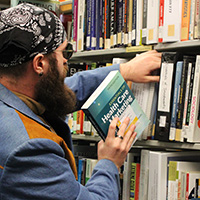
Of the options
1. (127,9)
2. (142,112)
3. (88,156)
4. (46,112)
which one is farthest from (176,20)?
(88,156)

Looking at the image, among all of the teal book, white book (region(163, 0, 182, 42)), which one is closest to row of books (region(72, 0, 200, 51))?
white book (region(163, 0, 182, 42))

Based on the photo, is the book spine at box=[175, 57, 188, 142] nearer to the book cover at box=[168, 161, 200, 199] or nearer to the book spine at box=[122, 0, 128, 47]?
the book cover at box=[168, 161, 200, 199]

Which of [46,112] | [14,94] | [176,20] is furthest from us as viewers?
[176,20]

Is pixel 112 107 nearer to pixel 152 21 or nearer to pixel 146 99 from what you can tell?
pixel 146 99

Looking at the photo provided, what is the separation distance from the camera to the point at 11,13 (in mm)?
1238

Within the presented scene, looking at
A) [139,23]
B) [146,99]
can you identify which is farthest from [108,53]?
[146,99]

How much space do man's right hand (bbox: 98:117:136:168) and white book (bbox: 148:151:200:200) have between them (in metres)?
0.21

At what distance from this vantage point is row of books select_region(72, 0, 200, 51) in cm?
154

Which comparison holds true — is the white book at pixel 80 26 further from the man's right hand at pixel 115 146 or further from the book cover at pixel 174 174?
the book cover at pixel 174 174

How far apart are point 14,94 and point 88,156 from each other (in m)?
0.98

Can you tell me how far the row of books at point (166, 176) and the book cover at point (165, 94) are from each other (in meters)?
0.10

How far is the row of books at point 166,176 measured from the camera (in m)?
1.54

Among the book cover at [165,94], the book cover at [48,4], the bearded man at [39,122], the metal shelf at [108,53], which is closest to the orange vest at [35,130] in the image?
the bearded man at [39,122]

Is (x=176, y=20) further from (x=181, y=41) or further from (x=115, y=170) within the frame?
(x=115, y=170)
